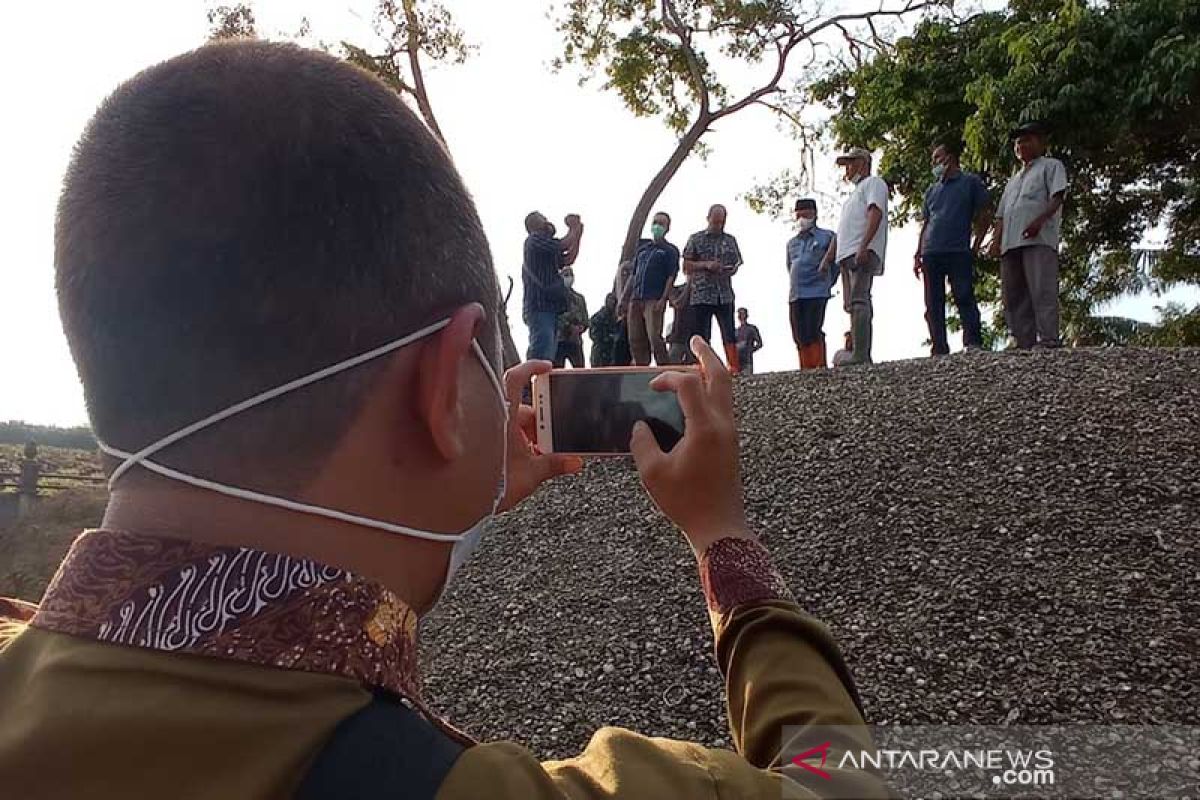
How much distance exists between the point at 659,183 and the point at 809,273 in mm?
7641

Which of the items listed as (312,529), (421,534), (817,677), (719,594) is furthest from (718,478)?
(312,529)

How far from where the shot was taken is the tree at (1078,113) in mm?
10703

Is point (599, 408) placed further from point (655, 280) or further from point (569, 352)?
point (569, 352)

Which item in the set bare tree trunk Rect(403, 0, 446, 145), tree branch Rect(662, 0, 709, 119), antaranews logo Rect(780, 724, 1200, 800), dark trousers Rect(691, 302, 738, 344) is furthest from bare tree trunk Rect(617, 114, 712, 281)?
antaranews logo Rect(780, 724, 1200, 800)

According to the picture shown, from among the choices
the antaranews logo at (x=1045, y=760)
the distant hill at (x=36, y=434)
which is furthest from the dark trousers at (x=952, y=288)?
the distant hill at (x=36, y=434)

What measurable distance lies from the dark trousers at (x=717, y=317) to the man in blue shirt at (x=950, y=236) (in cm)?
167

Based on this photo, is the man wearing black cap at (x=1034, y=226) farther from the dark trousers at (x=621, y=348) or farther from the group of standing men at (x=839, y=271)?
the dark trousers at (x=621, y=348)

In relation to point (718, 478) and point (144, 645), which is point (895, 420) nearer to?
point (718, 478)

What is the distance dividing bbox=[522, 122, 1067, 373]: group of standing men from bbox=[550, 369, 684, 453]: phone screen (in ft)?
19.3

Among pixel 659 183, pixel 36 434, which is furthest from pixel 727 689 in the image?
pixel 36 434

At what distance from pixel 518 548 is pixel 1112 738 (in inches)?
148

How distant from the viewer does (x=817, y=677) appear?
3.53 ft

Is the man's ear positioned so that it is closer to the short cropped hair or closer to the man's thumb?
the short cropped hair

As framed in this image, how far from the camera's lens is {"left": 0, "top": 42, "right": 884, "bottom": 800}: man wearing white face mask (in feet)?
2.48
